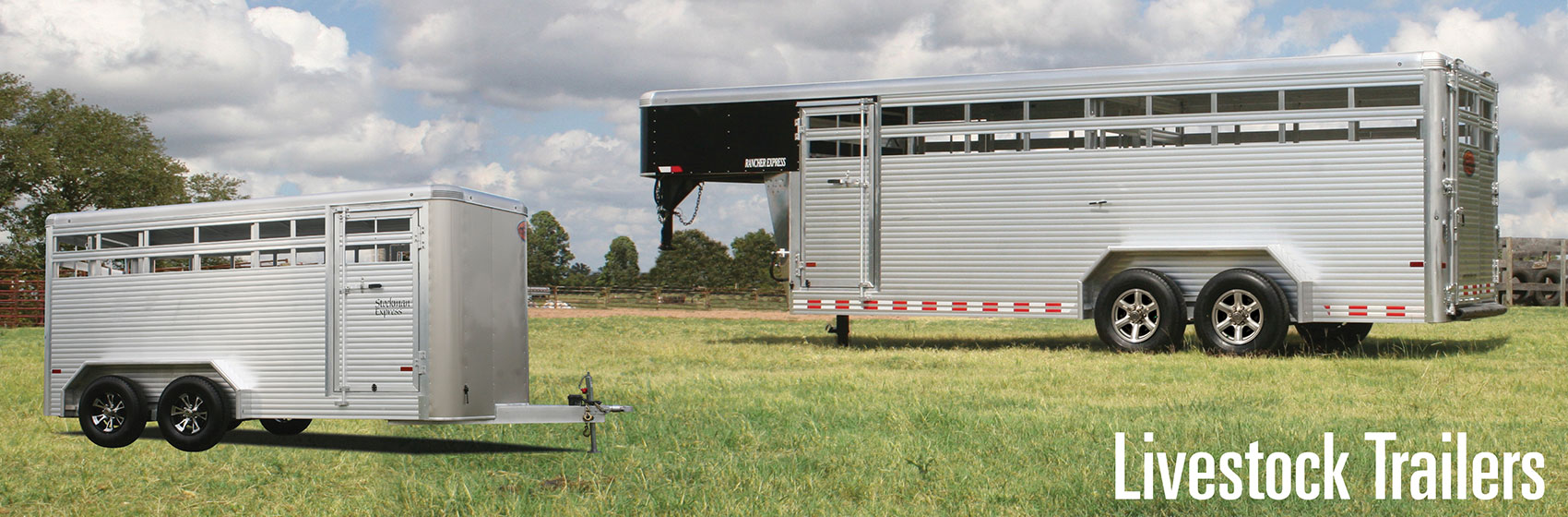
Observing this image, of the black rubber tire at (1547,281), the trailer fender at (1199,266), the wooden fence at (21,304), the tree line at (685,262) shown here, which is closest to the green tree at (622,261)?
the tree line at (685,262)

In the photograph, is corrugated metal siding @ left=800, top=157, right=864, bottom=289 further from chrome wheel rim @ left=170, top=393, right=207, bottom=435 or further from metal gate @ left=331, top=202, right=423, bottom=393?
chrome wheel rim @ left=170, top=393, right=207, bottom=435

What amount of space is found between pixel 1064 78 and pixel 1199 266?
8.09ft

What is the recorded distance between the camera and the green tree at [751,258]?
5894 cm

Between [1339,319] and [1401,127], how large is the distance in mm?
2008

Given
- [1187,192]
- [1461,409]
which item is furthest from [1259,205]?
[1461,409]

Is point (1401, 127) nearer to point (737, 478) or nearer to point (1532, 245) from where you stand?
point (737, 478)

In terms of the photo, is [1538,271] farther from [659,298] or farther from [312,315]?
[312,315]

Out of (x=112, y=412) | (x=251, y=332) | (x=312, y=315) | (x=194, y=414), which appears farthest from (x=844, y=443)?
(x=112, y=412)

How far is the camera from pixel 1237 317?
13789 millimetres

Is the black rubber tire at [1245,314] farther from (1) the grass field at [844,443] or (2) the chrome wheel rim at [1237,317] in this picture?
(1) the grass field at [844,443]

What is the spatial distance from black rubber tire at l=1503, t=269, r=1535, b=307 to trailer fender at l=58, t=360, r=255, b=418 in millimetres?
28082

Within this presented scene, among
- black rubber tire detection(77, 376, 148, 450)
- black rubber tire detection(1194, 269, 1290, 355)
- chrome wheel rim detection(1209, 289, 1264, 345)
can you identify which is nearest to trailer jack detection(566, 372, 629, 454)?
black rubber tire detection(77, 376, 148, 450)

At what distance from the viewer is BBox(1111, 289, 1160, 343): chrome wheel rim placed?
46.9 feet

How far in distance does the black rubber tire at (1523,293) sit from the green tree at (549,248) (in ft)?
118
